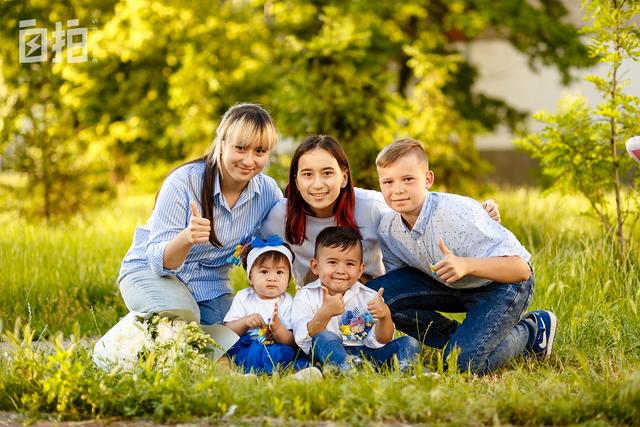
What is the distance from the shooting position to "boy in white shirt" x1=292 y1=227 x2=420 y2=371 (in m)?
3.87

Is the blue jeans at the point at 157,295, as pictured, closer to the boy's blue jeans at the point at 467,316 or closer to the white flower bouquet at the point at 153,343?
the white flower bouquet at the point at 153,343

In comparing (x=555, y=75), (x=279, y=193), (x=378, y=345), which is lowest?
(x=378, y=345)

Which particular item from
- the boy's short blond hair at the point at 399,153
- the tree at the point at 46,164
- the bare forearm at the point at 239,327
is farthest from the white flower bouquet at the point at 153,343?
the tree at the point at 46,164

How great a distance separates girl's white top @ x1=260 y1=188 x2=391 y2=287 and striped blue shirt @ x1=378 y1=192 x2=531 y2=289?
0.26 metres

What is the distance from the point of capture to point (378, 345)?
4027 millimetres

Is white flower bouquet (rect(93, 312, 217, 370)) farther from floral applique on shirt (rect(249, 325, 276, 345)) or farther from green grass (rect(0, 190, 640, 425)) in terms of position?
floral applique on shirt (rect(249, 325, 276, 345))

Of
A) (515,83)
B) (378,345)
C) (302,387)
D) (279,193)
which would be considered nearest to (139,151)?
(515,83)

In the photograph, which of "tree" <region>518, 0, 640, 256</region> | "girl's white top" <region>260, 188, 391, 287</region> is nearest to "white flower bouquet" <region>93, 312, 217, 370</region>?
"girl's white top" <region>260, 188, 391, 287</region>

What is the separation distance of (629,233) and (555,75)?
933 centimetres

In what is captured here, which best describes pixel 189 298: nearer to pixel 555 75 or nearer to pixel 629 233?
pixel 629 233

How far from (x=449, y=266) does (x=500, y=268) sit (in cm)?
33

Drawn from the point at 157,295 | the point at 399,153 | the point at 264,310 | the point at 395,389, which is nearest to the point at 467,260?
the point at 399,153

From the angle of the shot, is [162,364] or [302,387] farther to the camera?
[162,364]

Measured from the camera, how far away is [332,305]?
3838 millimetres
